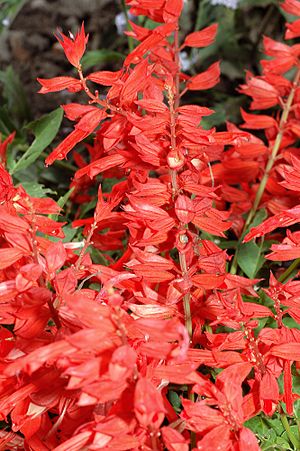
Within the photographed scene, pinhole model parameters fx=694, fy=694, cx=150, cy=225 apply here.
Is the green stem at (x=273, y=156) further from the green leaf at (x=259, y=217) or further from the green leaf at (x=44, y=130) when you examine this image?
the green leaf at (x=44, y=130)

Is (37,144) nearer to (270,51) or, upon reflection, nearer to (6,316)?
(270,51)

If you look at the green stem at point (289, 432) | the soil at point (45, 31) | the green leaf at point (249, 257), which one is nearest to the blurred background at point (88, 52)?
the soil at point (45, 31)

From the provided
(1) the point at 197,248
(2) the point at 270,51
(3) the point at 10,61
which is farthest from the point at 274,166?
(3) the point at 10,61

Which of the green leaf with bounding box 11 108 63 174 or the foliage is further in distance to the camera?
the green leaf with bounding box 11 108 63 174

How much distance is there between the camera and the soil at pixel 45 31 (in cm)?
222

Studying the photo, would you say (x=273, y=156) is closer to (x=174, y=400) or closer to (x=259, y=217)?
(x=259, y=217)

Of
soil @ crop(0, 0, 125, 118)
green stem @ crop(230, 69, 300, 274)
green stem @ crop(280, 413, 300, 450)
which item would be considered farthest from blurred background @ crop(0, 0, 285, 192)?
green stem @ crop(280, 413, 300, 450)

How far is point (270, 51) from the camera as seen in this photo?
826 mm

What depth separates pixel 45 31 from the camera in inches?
92.1

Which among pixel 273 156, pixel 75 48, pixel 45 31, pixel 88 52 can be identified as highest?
pixel 75 48

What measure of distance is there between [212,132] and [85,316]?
24 cm

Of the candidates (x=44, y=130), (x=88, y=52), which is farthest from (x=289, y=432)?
(x=88, y=52)

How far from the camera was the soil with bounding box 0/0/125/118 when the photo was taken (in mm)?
2223

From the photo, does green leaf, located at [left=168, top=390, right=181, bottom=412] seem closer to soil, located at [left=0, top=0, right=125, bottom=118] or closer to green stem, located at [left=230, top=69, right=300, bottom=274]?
green stem, located at [left=230, top=69, right=300, bottom=274]
